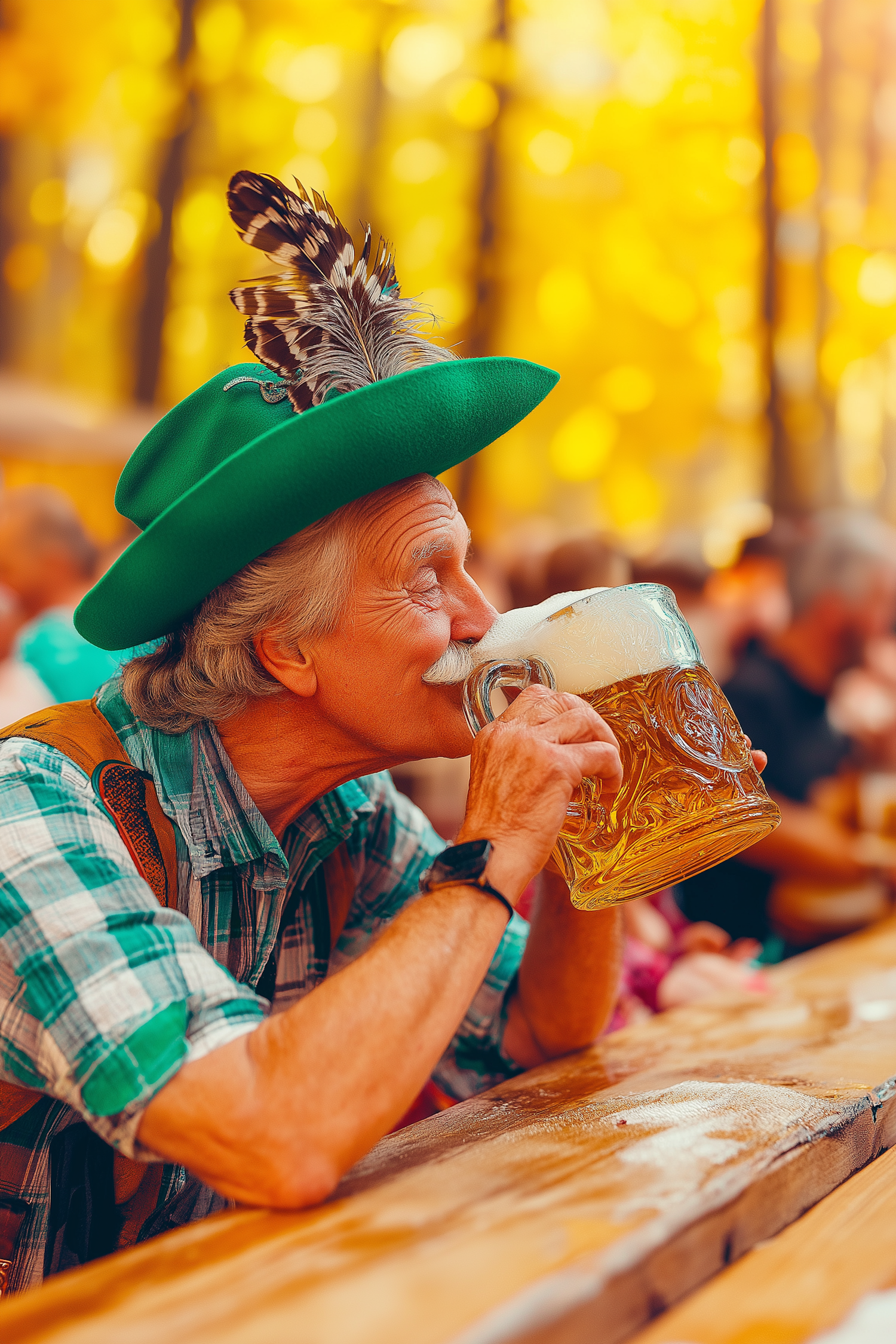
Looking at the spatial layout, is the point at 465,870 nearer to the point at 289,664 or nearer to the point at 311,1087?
the point at 311,1087

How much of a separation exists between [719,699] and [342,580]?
1.29 feet

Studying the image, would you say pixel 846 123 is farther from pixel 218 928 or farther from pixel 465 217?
pixel 218 928

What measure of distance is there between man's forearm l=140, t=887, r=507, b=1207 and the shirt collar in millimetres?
277

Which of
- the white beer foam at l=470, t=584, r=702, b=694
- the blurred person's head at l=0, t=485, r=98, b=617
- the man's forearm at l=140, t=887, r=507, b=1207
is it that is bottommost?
the man's forearm at l=140, t=887, r=507, b=1207

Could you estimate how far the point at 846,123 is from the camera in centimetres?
873

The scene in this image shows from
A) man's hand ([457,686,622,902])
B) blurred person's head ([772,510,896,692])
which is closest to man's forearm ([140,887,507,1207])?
man's hand ([457,686,622,902])

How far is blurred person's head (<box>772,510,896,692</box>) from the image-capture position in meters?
3.61

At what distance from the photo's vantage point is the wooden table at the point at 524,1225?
628 millimetres

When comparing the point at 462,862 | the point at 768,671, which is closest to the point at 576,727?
the point at 462,862

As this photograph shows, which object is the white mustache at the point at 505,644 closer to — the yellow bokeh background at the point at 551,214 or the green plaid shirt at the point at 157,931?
the green plaid shirt at the point at 157,931

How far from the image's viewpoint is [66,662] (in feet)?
7.86

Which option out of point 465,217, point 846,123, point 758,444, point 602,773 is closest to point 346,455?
point 602,773

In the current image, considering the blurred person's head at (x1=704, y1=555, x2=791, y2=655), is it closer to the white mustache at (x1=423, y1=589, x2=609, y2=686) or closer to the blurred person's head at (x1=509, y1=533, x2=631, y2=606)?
the blurred person's head at (x1=509, y1=533, x2=631, y2=606)

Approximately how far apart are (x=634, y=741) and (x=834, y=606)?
276 cm
